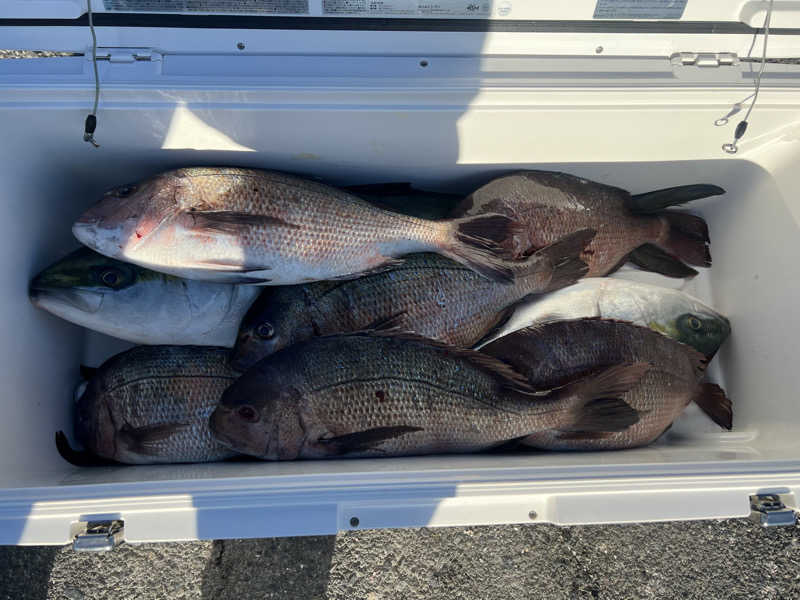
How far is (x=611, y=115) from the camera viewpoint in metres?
1.23

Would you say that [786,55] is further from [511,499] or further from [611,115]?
[511,499]

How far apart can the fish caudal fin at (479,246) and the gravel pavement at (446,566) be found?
92cm

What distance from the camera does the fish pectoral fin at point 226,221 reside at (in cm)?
117

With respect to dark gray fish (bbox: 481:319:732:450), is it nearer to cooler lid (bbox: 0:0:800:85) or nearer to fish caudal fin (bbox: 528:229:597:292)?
fish caudal fin (bbox: 528:229:597:292)

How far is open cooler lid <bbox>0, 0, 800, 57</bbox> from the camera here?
111cm

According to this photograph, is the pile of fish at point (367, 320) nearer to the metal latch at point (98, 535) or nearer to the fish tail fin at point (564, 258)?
the fish tail fin at point (564, 258)

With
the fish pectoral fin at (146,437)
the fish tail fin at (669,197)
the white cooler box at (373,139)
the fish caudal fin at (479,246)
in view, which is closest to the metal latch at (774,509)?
the white cooler box at (373,139)

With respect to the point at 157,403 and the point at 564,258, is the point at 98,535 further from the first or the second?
the point at 564,258

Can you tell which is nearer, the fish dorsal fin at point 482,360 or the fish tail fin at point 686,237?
the fish dorsal fin at point 482,360

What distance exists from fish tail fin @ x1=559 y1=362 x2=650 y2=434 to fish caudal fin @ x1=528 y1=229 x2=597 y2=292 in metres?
0.28

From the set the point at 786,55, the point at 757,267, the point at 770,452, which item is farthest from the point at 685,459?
the point at 786,55

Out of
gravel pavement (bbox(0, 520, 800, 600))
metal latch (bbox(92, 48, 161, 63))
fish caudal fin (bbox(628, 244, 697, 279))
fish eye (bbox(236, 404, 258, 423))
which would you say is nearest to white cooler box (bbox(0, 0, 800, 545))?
metal latch (bbox(92, 48, 161, 63))

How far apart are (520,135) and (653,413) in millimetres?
788

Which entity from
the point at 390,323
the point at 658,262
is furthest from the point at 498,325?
the point at 658,262
